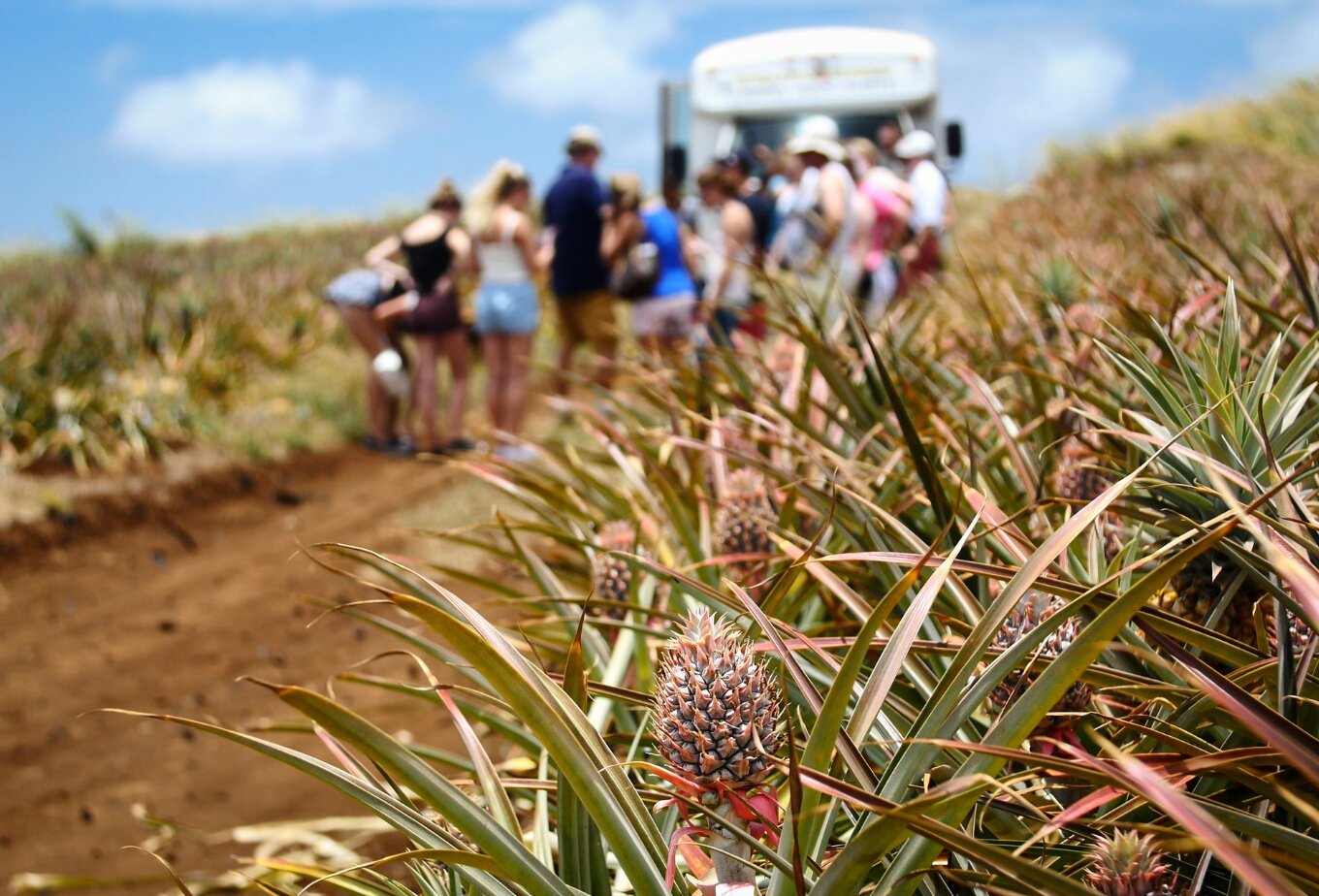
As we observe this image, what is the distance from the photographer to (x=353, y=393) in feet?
35.0

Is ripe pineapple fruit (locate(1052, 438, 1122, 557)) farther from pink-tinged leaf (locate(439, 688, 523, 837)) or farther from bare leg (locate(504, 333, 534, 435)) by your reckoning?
bare leg (locate(504, 333, 534, 435))

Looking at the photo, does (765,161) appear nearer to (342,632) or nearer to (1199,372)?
(342,632)

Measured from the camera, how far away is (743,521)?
2332mm

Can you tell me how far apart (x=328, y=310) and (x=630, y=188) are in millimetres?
6005

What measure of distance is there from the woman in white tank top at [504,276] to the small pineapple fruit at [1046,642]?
20.8 ft

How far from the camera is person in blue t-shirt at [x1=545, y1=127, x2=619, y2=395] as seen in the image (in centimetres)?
822

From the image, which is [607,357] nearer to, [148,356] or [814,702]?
[148,356]

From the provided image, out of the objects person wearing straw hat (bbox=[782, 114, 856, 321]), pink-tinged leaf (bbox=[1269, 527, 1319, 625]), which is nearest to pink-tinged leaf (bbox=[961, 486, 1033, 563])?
pink-tinged leaf (bbox=[1269, 527, 1319, 625])

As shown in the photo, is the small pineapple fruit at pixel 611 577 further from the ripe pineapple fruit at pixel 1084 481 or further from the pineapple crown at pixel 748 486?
the ripe pineapple fruit at pixel 1084 481

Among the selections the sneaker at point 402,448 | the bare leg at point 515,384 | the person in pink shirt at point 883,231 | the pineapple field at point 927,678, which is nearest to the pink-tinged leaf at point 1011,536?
the pineapple field at point 927,678

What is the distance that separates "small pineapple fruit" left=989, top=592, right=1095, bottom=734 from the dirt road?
103 inches

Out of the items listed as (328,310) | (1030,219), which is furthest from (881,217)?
(328,310)

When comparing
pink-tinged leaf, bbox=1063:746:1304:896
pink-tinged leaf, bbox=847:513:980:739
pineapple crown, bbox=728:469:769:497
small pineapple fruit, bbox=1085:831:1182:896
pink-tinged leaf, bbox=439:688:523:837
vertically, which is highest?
pink-tinged leaf, bbox=1063:746:1304:896

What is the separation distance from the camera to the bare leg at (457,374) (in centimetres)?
867
